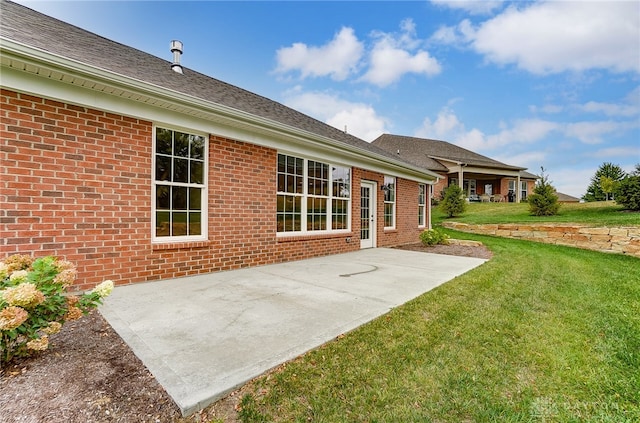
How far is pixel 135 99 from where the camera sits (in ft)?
15.2

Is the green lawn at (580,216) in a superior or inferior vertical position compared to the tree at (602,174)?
inferior

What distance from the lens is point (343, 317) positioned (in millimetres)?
3461

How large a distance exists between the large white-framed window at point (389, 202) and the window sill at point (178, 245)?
6810 millimetres

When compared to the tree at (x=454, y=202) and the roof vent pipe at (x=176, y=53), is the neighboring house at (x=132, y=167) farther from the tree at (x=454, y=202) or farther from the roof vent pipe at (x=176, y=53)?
the tree at (x=454, y=202)

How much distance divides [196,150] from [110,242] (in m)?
2.12

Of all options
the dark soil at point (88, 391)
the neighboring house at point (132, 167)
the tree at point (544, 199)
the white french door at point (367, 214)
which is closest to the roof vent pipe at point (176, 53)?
the neighboring house at point (132, 167)

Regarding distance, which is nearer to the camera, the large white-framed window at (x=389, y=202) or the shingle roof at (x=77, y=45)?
the shingle roof at (x=77, y=45)

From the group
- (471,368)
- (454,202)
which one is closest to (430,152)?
(454,202)

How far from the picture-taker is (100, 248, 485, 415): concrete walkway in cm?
228

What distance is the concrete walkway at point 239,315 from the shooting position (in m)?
2.28

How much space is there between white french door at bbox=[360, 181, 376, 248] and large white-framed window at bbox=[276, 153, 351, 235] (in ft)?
2.86

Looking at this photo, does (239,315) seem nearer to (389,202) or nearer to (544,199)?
(389,202)

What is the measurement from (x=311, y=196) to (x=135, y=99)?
435 cm

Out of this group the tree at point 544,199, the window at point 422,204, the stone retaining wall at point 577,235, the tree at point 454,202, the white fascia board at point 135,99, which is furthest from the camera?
Answer: the tree at point 454,202
